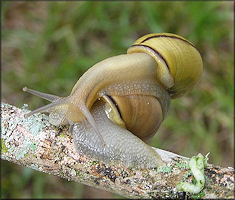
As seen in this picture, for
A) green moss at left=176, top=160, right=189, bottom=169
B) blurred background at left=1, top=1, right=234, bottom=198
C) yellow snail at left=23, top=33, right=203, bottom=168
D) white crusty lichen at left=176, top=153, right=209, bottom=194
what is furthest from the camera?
blurred background at left=1, top=1, right=234, bottom=198

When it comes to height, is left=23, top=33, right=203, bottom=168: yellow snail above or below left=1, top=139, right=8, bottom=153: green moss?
above

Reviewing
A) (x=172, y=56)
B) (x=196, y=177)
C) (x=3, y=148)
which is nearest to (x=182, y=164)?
(x=196, y=177)

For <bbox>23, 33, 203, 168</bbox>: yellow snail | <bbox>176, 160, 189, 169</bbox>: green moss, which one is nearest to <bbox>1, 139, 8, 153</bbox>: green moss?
<bbox>23, 33, 203, 168</bbox>: yellow snail

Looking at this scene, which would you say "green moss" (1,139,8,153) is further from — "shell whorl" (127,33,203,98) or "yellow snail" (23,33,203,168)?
"shell whorl" (127,33,203,98)

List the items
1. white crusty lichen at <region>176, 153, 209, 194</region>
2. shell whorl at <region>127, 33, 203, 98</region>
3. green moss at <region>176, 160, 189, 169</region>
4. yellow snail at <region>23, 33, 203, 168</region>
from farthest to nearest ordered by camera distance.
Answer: shell whorl at <region>127, 33, 203, 98</region>, yellow snail at <region>23, 33, 203, 168</region>, green moss at <region>176, 160, 189, 169</region>, white crusty lichen at <region>176, 153, 209, 194</region>

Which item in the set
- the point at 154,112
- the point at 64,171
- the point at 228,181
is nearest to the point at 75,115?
the point at 64,171

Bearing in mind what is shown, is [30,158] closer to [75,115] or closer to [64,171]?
[64,171]

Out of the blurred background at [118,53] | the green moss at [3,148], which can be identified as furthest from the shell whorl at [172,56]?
the blurred background at [118,53]
